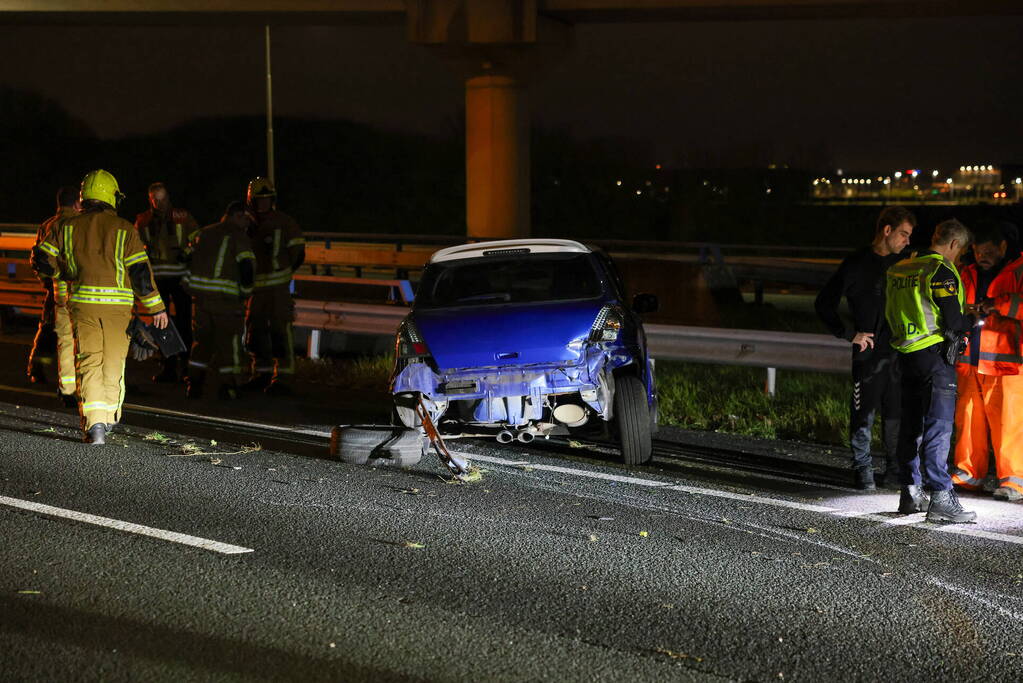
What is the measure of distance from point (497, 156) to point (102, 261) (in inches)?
801

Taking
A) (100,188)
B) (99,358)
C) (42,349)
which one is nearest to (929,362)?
(99,358)

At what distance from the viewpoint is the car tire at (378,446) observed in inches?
314

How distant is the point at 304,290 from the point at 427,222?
163ft

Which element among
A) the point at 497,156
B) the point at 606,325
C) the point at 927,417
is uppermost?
the point at 497,156

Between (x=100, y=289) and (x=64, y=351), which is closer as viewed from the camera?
(x=100, y=289)

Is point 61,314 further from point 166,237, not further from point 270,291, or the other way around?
point 270,291

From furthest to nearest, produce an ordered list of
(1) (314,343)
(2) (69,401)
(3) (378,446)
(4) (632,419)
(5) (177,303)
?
(1) (314,343) → (5) (177,303) → (2) (69,401) → (3) (378,446) → (4) (632,419)

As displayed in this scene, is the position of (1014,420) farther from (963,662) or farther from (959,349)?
(963,662)

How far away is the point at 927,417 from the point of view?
6629 mm

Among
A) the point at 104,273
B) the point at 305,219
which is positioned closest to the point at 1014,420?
the point at 104,273

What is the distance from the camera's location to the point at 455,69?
91.3 ft

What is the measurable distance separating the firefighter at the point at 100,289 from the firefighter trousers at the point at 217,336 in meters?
2.12

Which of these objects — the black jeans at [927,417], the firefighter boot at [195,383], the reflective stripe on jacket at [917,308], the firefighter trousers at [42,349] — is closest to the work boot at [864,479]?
the black jeans at [927,417]

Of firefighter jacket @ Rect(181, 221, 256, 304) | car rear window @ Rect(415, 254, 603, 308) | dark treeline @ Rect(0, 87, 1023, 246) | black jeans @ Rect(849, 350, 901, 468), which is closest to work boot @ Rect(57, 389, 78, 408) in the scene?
firefighter jacket @ Rect(181, 221, 256, 304)
